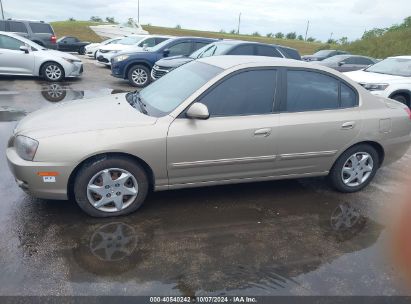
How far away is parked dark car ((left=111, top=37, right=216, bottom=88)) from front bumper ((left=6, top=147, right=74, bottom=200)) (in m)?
8.31

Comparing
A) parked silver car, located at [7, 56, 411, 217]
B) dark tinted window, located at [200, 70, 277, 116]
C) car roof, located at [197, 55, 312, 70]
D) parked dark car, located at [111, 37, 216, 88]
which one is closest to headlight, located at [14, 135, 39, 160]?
parked silver car, located at [7, 56, 411, 217]

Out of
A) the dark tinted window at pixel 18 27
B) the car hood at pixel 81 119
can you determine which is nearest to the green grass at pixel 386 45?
the dark tinted window at pixel 18 27

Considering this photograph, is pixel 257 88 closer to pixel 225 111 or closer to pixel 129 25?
pixel 225 111

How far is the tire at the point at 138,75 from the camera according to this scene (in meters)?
11.4

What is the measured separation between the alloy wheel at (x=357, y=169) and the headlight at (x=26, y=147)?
3.47 metres

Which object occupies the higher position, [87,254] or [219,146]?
[219,146]

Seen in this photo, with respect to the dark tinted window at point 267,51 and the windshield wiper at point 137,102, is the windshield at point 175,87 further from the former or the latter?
the dark tinted window at point 267,51

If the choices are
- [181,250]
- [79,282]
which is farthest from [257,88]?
[79,282]

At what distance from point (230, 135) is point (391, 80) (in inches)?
253

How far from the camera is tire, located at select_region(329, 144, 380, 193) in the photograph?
4.38 m

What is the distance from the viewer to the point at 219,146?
367 centimetres

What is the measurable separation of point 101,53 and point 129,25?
20421 millimetres

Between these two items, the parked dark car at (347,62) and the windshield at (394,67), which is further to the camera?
the parked dark car at (347,62)

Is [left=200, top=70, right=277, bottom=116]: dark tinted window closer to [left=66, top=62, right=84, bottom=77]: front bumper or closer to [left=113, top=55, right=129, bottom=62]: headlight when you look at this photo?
[left=113, top=55, right=129, bottom=62]: headlight
